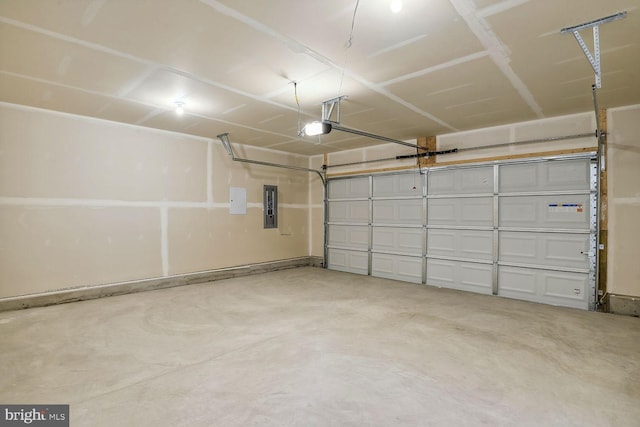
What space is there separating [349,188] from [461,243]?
8.29ft

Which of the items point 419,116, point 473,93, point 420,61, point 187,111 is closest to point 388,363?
point 420,61

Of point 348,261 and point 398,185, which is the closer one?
point 398,185

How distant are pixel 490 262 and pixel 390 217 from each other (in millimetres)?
1897

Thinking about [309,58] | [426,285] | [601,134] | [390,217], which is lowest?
[426,285]

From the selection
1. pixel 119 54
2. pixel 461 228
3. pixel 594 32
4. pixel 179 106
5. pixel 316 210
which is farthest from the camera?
pixel 316 210

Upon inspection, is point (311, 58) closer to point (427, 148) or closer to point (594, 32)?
point (594, 32)

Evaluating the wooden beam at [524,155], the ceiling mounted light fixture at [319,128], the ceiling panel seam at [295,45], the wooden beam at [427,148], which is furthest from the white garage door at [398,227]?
the ceiling mounted light fixture at [319,128]

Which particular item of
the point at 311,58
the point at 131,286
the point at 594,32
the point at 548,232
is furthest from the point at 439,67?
the point at 131,286

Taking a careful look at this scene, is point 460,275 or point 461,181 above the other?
point 461,181

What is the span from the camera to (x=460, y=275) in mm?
5336

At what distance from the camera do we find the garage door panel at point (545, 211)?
169 inches

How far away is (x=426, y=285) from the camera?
18.4ft

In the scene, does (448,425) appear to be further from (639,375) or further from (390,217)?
(390,217)

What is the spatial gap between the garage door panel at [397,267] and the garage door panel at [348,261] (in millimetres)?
204
